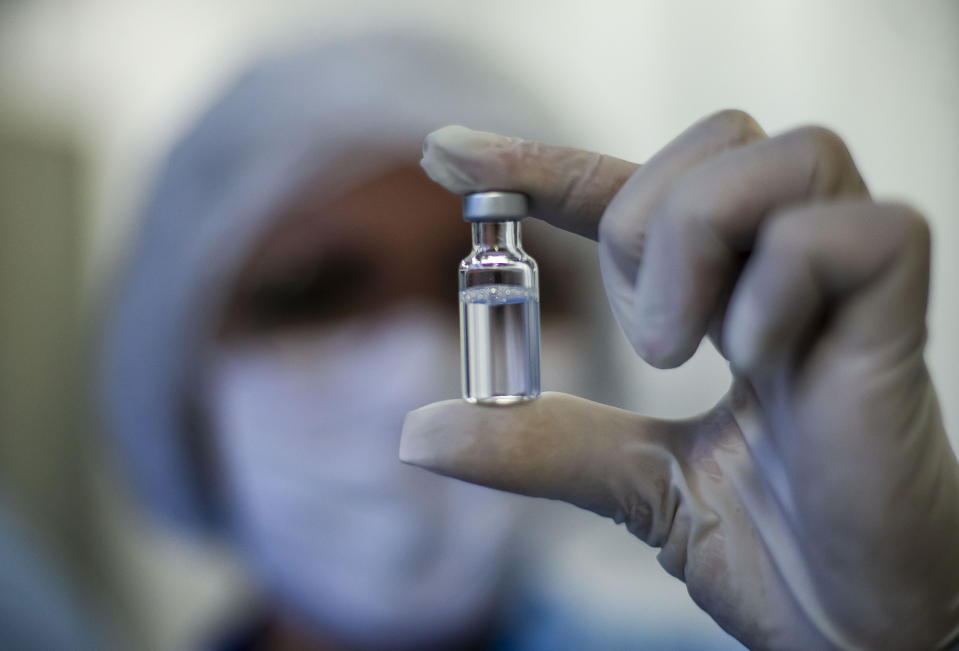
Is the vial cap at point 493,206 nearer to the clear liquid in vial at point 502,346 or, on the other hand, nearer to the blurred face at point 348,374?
the clear liquid in vial at point 502,346

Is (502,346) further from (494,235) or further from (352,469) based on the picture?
(352,469)

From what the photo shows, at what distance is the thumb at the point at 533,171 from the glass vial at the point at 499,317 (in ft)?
0.16

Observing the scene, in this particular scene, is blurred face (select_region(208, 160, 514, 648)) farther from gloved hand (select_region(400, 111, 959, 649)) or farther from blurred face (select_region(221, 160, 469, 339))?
gloved hand (select_region(400, 111, 959, 649))

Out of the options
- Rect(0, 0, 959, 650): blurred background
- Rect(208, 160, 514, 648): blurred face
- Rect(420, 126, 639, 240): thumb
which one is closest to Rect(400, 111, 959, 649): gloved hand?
Rect(420, 126, 639, 240): thumb

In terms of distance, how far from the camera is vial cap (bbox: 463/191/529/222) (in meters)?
0.58

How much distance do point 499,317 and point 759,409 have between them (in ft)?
0.78

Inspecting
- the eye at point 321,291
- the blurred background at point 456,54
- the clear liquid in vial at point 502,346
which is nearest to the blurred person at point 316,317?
the eye at point 321,291

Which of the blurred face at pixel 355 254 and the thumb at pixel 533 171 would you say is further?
the blurred face at pixel 355 254

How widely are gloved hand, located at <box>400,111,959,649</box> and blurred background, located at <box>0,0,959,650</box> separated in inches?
42.0

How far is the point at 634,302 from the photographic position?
0.56 metres

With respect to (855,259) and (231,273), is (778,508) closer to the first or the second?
(855,259)

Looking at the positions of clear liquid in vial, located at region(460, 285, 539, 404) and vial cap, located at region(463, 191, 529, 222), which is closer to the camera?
vial cap, located at region(463, 191, 529, 222)

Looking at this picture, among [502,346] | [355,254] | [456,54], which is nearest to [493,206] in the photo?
[502,346]

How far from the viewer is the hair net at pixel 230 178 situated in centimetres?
138
